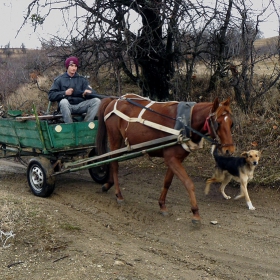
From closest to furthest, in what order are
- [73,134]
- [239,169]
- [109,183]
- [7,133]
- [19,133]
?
[239,169] → [73,134] → [109,183] → [19,133] → [7,133]

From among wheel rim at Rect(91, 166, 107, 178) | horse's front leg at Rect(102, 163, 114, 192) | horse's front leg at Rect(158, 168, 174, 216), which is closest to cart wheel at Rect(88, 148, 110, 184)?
wheel rim at Rect(91, 166, 107, 178)

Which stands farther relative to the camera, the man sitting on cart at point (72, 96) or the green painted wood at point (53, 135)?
the man sitting on cart at point (72, 96)

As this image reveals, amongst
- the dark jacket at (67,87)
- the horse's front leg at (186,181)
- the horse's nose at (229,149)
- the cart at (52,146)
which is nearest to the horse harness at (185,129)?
the horse's nose at (229,149)

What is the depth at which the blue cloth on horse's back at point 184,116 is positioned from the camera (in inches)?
222

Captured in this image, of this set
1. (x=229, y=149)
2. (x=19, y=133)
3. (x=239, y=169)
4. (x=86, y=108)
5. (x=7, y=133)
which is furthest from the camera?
(x=7, y=133)

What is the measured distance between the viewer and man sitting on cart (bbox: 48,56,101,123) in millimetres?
7438

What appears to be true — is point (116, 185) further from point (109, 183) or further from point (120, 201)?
point (109, 183)

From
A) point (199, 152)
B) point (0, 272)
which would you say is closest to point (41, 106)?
point (199, 152)

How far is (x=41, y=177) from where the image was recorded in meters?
7.26

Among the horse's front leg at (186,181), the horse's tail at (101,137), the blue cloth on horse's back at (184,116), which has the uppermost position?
the blue cloth on horse's back at (184,116)

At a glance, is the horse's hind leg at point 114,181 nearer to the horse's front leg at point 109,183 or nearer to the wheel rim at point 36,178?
the horse's front leg at point 109,183

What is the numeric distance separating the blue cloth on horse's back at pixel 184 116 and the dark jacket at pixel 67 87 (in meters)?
2.57

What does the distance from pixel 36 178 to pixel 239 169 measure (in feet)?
12.0

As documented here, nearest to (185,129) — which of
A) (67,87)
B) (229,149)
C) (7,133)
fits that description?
(229,149)
